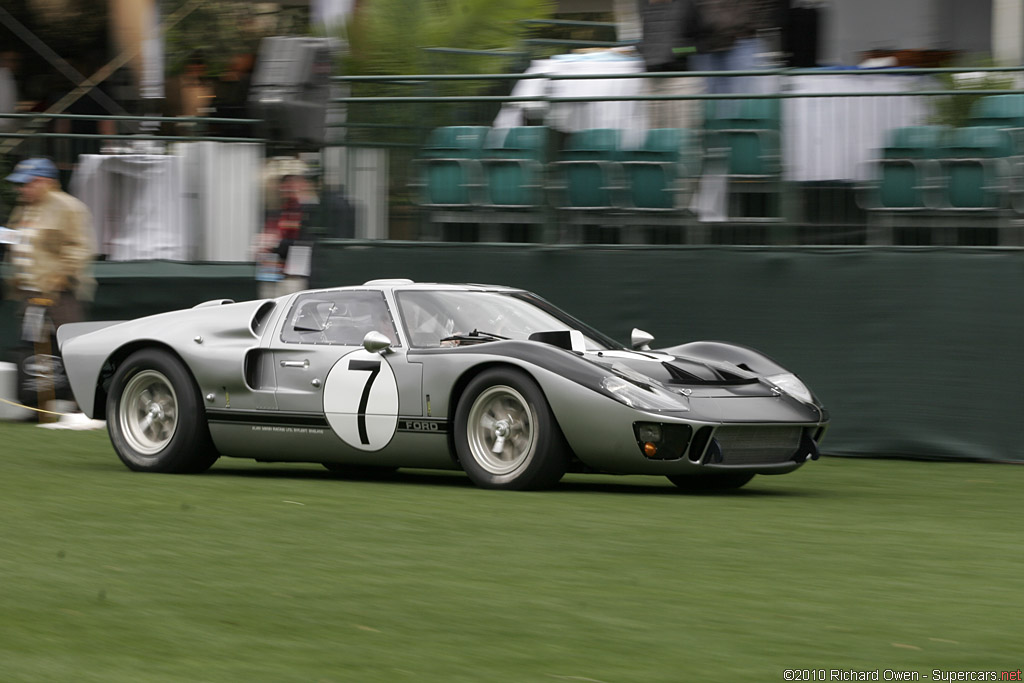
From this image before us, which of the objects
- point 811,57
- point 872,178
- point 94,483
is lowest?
point 94,483

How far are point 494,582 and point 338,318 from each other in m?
3.93

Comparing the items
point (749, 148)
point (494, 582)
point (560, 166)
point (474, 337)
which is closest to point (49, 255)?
Answer: point (560, 166)

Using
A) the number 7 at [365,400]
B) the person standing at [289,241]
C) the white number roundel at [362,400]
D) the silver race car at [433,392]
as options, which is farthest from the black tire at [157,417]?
the person standing at [289,241]

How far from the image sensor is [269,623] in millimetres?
5020

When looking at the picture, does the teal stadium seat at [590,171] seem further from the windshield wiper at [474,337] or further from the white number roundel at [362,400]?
the white number roundel at [362,400]

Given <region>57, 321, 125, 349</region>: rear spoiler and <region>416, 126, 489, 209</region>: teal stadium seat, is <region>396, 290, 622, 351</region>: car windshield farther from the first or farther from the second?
<region>416, 126, 489, 209</region>: teal stadium seat

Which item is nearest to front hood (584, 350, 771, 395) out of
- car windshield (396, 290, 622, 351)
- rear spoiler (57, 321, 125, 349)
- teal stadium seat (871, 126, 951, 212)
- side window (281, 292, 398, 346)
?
car windshield (396, 290, 622, 351)

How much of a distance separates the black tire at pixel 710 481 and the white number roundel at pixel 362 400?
156cm

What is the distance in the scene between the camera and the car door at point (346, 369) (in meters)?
8.96

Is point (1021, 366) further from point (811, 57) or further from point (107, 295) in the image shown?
point (107, 295)

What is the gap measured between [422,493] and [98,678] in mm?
4320

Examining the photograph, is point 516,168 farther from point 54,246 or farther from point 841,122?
point 54,246

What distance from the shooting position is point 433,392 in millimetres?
8797

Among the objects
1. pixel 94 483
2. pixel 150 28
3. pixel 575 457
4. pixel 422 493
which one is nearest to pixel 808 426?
pixel 575 457
